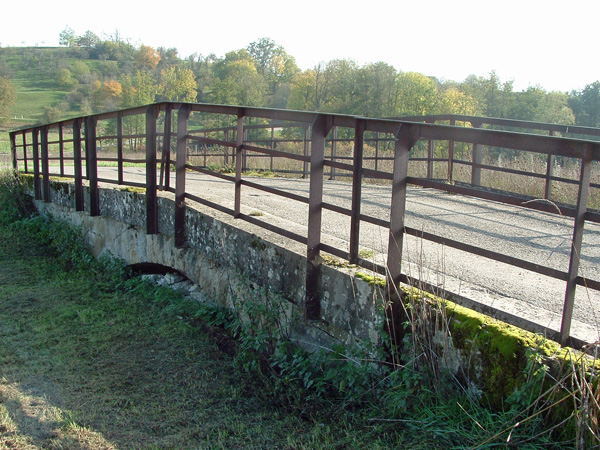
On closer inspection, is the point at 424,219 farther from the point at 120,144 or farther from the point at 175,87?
the point at 175,87

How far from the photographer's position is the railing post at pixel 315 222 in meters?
3.87

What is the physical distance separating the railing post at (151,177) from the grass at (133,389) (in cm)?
82

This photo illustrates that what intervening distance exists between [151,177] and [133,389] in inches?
116

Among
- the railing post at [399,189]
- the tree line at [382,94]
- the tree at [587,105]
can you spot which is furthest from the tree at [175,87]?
the railing post at [399,189]

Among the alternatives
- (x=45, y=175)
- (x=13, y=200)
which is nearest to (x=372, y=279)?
(x=45, y=175)

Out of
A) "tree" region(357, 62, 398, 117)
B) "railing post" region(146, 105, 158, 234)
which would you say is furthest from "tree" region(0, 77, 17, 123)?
"railing post" region(146, 105, 158, 234)

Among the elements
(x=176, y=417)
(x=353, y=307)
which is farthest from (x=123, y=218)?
(x=353, y=307)

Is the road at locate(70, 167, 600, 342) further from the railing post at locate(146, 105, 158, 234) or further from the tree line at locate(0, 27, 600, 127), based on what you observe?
the tree line at locate(0, 27, 600, 127)

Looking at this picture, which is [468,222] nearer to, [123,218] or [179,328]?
[179,328]

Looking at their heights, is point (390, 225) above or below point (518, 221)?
above

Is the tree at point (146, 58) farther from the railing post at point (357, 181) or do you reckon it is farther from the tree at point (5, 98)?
the railing post at point (357, 181)

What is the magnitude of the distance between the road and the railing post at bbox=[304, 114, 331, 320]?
0.32 meters

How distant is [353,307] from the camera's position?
3.58 metres

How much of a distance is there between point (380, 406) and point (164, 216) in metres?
3.80
